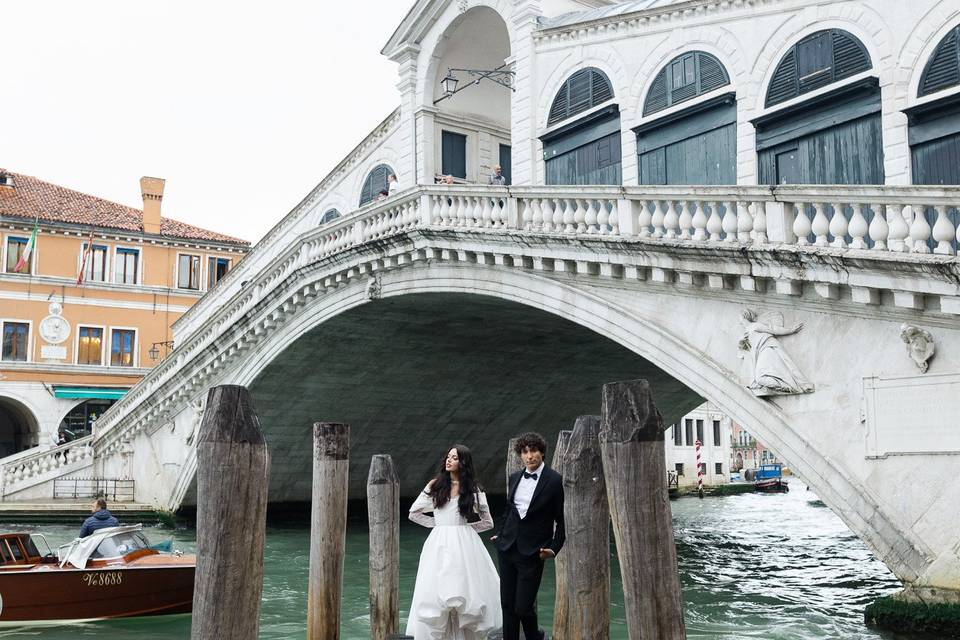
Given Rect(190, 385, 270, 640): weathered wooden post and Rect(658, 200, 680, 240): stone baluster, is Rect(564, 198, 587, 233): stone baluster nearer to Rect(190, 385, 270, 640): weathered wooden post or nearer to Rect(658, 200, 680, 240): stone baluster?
Rect(658, 200, 680, 240): stone baluster

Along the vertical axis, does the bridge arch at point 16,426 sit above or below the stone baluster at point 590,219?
below

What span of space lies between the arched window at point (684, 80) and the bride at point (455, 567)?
7.18 metres

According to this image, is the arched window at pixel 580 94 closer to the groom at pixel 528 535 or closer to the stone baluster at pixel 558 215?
the stone baluster at pixel 558 215

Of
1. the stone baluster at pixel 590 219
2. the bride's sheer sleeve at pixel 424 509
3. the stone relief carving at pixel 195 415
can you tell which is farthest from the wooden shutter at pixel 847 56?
the stone relief carving at pixel 195 415

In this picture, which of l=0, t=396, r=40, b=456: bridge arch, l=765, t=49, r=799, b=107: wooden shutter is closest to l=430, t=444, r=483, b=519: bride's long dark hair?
l=765, t=49, r=799, b=107: wooden shutter

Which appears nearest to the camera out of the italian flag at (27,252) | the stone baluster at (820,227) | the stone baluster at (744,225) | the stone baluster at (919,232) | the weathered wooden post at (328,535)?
the weathered wooden post at (328,535)

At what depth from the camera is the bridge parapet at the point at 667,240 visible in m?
7.25

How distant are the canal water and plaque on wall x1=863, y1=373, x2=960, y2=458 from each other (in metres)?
1.51

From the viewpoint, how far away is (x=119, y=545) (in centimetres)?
945

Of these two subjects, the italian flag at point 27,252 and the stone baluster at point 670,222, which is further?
the italian flag at point 27,252

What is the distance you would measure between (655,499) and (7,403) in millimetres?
24323

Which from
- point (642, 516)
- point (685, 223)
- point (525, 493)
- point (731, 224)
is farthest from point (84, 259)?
point (642, 516)

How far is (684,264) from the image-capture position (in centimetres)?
886

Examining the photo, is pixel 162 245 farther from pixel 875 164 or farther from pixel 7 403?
pixel 875 164
